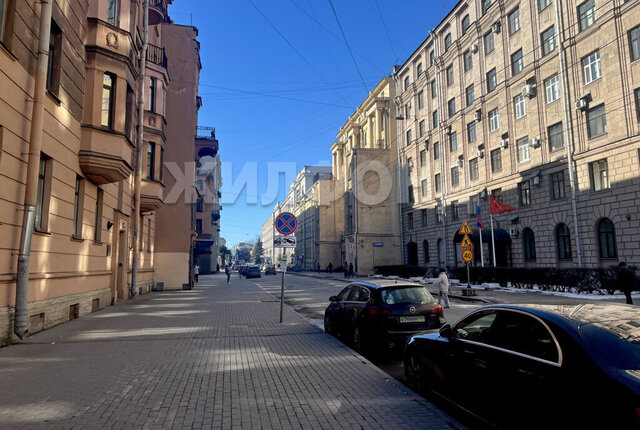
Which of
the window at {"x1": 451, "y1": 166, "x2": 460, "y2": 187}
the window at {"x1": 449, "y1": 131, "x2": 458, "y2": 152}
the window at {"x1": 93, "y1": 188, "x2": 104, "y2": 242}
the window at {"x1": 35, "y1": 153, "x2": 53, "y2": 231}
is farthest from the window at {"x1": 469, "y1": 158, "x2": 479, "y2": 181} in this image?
the window at {"x1": 35, "y1": 153, "x2": 53, "y2": 231}

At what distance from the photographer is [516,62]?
96.3 feet

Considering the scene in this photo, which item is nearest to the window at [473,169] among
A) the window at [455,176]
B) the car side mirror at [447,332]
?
the window at [455,176]

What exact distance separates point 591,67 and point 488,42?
10.9 meters

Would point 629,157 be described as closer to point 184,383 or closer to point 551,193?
point 551,193

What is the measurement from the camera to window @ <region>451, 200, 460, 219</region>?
3647 cm

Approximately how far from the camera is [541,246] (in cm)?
2650

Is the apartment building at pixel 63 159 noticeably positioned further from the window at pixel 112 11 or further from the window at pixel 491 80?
the window at pixel 491 80

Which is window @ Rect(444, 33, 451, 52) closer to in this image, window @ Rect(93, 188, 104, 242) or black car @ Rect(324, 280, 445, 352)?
window @ Rect(93, 188, 104, 242)

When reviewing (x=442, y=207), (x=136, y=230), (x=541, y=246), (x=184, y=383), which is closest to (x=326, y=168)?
(x=442, y=207)

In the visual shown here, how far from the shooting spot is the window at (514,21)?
29.0 m

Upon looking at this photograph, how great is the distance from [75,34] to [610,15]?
2420 cm

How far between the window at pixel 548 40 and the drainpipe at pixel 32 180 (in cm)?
2667

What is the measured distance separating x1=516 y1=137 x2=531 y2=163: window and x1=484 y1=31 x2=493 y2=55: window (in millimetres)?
8187

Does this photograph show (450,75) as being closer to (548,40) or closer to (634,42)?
(548,40)
